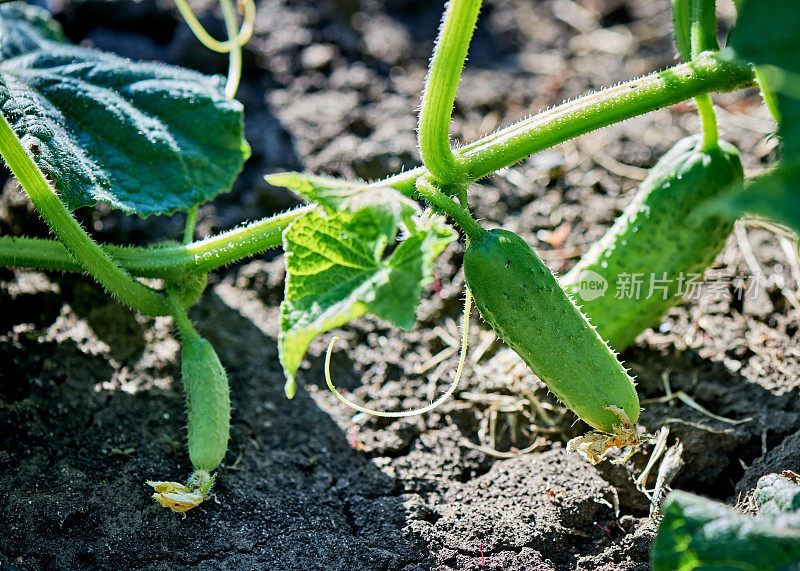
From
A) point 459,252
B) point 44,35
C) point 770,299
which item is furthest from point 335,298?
point 44,35

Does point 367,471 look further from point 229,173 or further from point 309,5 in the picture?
point 309,5

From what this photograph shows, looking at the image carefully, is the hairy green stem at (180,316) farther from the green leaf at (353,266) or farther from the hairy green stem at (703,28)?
the hairy green stem at (703,28)

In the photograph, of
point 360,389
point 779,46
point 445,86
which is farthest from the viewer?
point 360,389

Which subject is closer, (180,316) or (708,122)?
(180,316)

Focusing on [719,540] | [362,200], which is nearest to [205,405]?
[362,200]

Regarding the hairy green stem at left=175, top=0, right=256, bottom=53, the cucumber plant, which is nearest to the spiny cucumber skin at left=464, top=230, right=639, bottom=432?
the cucumber plant

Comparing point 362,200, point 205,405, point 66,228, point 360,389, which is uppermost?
point 362,200

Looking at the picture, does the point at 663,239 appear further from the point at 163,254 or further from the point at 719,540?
the point at 163,254

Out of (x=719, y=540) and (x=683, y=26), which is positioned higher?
(x=683, y=26)
